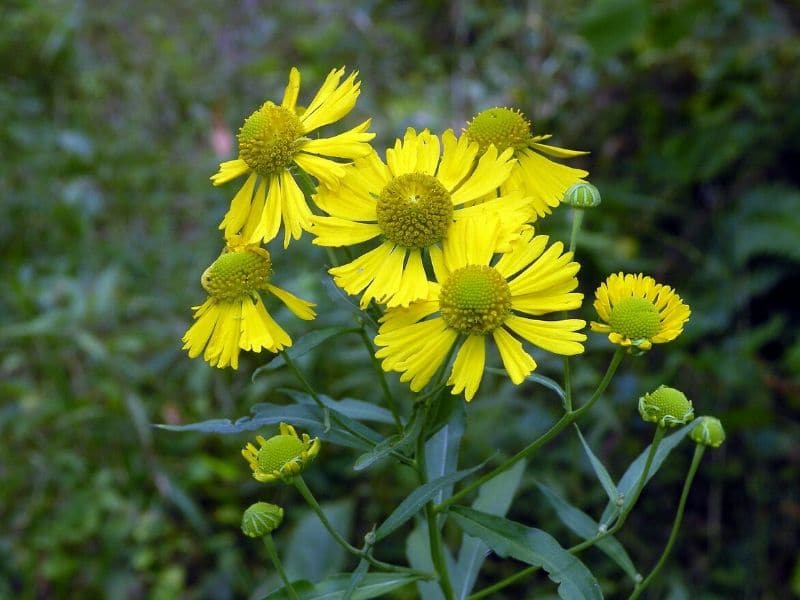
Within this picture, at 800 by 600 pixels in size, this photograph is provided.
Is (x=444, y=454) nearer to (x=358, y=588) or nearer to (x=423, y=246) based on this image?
(x=358, y=588)

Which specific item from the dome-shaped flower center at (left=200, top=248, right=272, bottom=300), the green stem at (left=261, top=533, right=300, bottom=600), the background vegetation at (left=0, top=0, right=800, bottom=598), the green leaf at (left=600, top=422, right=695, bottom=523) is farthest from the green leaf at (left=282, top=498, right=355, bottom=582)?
the dome-shaped flower center at (left=200, top=248, right=272, bottom=300)

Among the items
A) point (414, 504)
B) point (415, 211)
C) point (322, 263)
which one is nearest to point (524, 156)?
point (415, 211)

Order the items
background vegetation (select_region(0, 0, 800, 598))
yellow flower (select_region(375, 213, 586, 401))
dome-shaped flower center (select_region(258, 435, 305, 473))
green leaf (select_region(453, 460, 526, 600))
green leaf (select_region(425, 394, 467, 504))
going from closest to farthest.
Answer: yellow flower (select_region(375, 213, 586, 401)) → dome-shaped flower center (select_region(258, 435, 305, 473)) → green leaf (select_region(425, 394, 467, 504)) → green leaf (select_region(453, 460, 526, 600)) → background vegetation (select_region(0, 0, 800, 598))

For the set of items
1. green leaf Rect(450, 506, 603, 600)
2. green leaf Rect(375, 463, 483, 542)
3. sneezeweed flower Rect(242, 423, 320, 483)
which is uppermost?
sneezeweed flower Rect(242, 423, 320, 483)

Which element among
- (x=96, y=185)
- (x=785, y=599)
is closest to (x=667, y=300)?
(x=785, y=599)

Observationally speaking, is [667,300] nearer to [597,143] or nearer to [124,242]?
[597,143]

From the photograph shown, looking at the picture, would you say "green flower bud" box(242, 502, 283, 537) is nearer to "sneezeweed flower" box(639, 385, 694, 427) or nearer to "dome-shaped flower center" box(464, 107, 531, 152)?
"sneezeweed flower" box(639, 385, 694, 427)

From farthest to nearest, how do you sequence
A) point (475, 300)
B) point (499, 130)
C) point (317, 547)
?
point (317, 547) → point (499, 130) → point (475, 300)
